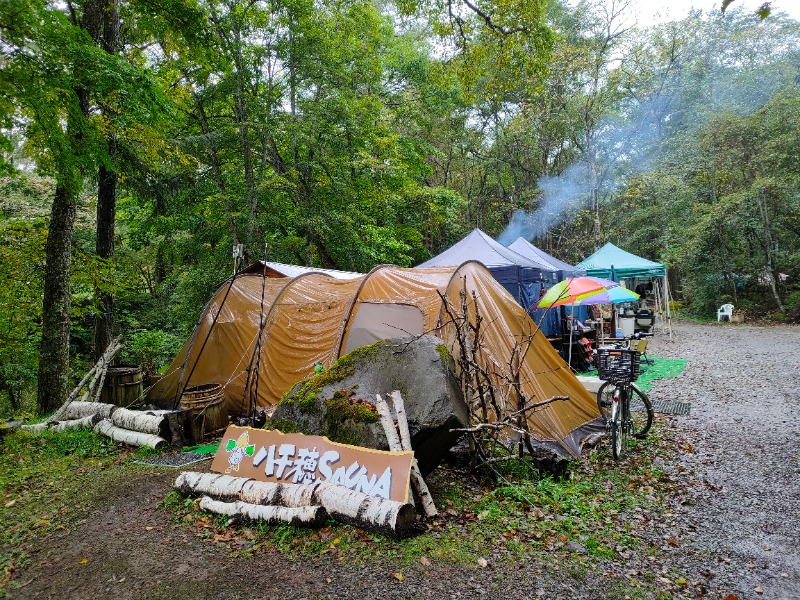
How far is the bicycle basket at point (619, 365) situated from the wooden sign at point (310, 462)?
3.06 m

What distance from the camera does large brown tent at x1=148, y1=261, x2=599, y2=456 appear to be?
5732 millimetres

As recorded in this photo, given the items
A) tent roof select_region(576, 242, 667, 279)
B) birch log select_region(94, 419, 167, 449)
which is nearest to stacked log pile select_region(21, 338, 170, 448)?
birch log select_region(94, 419, 167, 449)

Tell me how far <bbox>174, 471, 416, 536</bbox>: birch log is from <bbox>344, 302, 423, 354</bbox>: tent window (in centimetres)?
261

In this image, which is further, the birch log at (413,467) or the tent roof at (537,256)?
the tent roof at (537,256)

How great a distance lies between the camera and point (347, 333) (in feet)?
21.5

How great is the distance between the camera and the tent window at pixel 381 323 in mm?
6098

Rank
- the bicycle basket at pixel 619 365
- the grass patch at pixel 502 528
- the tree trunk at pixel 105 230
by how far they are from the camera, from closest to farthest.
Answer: the grass patch at pixel 502 528, the bicycle basket at pixel 619 365, the tree trunk at pixel 105 230

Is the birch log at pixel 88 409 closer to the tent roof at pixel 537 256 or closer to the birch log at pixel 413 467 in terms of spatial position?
the birch log at pixel 413 467

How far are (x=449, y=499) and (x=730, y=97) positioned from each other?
27.5 m

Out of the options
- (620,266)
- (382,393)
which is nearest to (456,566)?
(382,393)

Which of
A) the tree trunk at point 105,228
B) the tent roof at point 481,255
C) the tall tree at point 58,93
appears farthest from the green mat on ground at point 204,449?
the tent roof at point 481,255

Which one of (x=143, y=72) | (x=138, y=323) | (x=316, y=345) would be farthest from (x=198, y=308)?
(x=143, y=72)

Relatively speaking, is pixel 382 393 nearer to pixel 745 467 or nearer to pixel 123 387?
pixel 745 467

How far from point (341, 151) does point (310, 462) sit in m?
10.3
